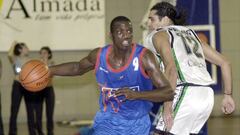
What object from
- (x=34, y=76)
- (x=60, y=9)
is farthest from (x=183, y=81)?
(x=60, y=9)

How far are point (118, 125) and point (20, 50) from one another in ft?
17.3

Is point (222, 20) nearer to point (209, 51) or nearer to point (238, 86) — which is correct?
point (238, 86)

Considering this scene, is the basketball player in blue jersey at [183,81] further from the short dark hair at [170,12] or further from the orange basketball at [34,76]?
the orange basketball at [34,76]

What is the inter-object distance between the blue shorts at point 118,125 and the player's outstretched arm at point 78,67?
0.42 m

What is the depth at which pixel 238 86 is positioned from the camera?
12602 mm

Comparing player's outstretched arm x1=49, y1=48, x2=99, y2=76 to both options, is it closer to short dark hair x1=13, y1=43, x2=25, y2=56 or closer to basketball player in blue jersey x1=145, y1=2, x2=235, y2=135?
basketball player in blue jersey x1=145, y1=2, x2=235, y2=135

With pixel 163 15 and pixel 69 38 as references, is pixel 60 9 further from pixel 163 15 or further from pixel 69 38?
pixel 163 15

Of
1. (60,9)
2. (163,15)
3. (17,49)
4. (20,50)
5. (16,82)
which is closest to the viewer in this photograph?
(163,15)

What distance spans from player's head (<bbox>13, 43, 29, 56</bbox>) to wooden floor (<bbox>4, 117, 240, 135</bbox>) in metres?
1.73

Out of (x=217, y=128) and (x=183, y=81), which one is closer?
(x=183, y=81)

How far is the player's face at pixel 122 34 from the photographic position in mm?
3949

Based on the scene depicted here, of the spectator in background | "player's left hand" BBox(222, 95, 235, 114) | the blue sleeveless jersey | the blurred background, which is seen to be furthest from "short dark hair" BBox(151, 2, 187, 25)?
the blurred background

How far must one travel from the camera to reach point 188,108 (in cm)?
428

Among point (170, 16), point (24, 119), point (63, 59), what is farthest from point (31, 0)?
point (170, 16)
